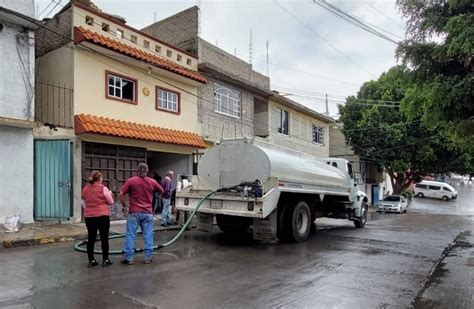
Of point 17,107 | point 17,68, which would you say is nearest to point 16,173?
point 17,107

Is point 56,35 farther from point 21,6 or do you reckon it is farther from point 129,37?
point 129,37

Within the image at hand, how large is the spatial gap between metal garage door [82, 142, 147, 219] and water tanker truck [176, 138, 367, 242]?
3710mm

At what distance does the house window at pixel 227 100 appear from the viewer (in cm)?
1938

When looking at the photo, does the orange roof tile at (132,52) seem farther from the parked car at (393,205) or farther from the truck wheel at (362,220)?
the parked car at (393,205)

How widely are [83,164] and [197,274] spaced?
7.57m

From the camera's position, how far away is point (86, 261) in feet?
25.6

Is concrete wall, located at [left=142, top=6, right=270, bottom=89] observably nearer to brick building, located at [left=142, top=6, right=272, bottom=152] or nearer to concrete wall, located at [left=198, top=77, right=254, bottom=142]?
brick building, located at [left=142, top=6, right=272, bottom=152]

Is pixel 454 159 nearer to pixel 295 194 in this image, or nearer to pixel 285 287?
pixel 295 194

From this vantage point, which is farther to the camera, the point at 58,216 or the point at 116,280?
the point at 58,216

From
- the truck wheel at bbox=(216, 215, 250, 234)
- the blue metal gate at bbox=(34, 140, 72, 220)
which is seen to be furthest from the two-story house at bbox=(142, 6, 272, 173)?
the blue metal gate at bbox=(34, 140, 72, 220)

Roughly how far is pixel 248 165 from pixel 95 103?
5936 mm

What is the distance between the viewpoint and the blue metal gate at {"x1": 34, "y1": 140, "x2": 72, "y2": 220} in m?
12.2

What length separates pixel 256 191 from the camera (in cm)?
989

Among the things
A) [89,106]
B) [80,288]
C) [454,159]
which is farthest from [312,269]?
[454,159]
